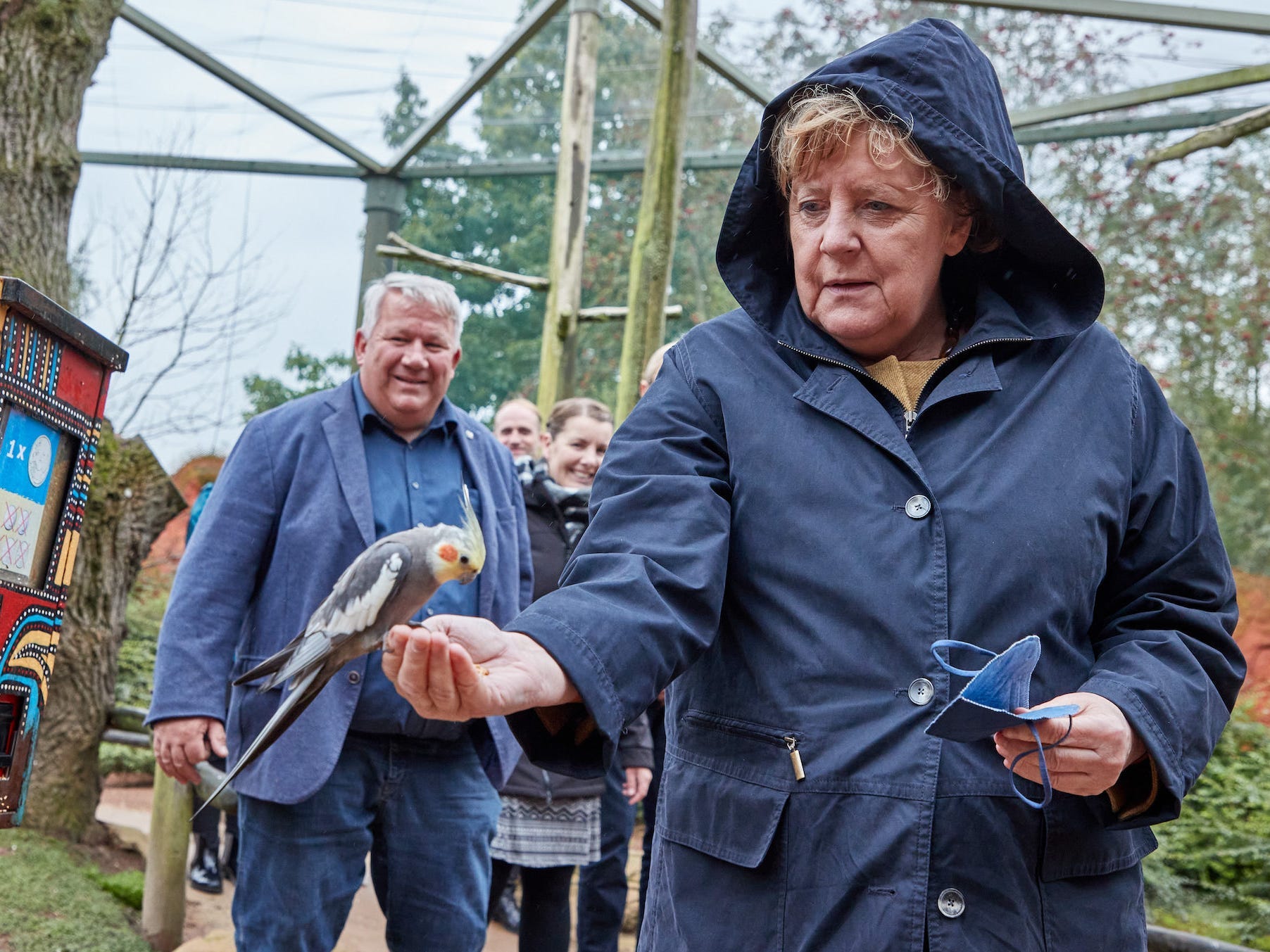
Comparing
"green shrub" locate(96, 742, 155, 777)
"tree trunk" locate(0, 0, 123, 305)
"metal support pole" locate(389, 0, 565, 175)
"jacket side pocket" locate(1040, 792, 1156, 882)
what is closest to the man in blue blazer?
"jacket side pocket" locate(1040, 792, 1156, 882)

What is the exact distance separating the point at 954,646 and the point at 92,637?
464 cm

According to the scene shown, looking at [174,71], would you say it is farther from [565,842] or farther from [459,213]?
[565,842]

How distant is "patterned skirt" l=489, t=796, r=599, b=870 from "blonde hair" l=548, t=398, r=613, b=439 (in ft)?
4.90

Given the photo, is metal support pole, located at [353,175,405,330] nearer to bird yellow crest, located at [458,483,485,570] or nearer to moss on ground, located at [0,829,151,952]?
moss on ground, located at [0,829,151,952]

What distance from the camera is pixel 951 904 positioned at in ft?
4.71

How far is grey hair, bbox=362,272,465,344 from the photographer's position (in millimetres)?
3523

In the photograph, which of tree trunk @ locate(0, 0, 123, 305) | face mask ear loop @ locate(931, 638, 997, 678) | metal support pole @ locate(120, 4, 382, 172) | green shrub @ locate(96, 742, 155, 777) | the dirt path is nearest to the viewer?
face mask ear loop @ locate(931, 638, 997, 678)

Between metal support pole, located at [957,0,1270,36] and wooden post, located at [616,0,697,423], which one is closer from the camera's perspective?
metal support pole, located at [957,0,1270,36]

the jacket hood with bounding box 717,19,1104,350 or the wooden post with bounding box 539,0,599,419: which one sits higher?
the wooden post with bounding box 539,0,599,419

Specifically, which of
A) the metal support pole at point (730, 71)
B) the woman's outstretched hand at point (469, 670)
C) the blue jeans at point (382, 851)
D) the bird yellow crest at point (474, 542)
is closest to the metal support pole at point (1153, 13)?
the metal support pole at point (730, 71)

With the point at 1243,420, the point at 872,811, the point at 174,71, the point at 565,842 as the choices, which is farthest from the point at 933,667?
the point at 1243,420

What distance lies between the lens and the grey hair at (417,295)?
352 cm

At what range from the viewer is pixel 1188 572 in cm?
164

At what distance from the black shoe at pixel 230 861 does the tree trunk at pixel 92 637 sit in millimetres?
671
